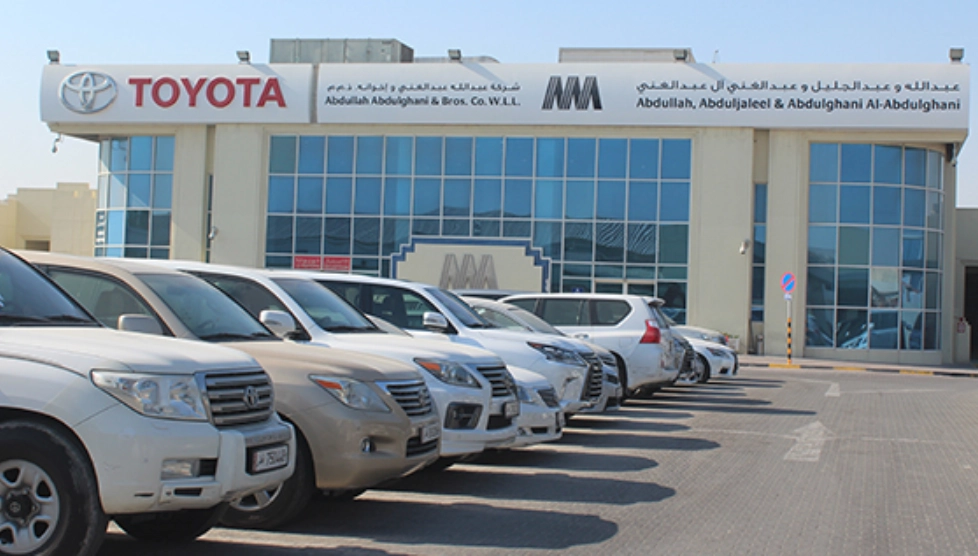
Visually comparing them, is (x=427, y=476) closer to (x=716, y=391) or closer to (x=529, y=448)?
(x=529, y=448)

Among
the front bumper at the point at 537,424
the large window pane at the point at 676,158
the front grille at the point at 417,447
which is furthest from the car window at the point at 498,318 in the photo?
the large window pane at the point at 676,158

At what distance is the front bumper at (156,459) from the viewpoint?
207 inches

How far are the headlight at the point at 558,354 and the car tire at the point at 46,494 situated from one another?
717cm

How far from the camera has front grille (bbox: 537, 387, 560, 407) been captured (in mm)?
10484

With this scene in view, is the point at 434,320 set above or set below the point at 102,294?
below

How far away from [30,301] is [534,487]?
179 inches

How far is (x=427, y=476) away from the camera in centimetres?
954

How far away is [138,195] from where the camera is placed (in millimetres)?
39125

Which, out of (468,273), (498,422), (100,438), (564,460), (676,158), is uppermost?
(676,158)

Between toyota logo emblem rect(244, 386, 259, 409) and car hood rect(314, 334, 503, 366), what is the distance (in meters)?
2.78

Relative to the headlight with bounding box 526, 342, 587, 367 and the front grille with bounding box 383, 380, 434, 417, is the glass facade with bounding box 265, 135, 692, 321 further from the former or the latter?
the front grille with bounding box 383, 380, 434, 417

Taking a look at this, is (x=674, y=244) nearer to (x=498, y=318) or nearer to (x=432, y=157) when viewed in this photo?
(x=432, y=157)

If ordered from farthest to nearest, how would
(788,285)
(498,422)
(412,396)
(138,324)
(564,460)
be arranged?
(788,285), (564,460), (498,422), (412,396), (138,324)

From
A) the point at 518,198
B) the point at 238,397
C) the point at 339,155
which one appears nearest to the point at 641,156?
the point at 518,198
